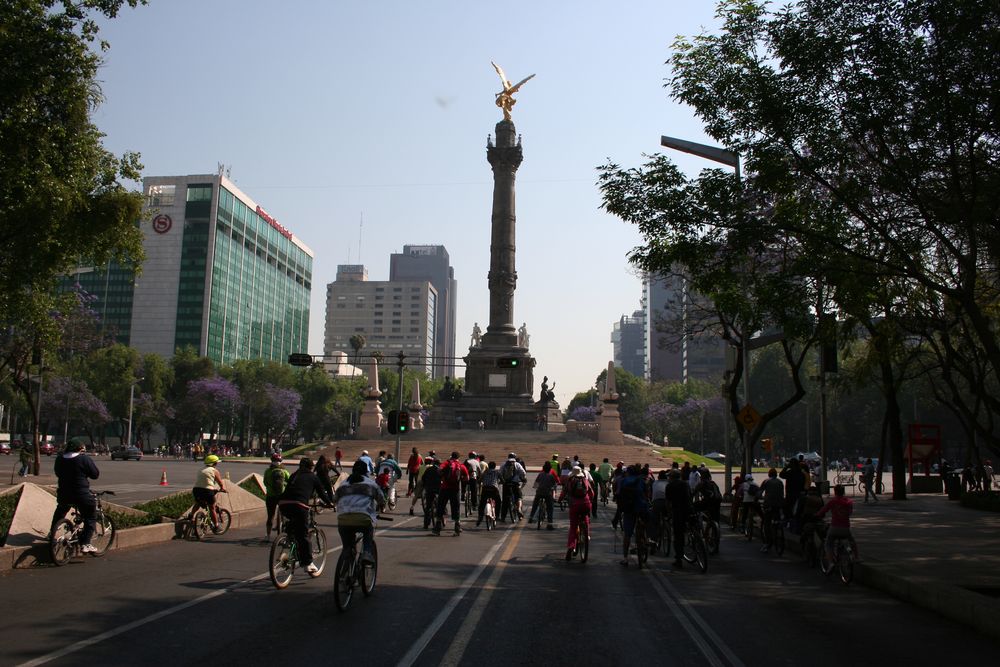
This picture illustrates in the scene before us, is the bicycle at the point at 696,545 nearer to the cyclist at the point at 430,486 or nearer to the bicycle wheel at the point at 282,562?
the cyclist at the point at 430,486

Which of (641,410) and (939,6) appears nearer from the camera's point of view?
(939,6)

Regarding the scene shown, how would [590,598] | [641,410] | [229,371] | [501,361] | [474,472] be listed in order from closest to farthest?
[590,598], [474,472], [501,361], [229,371], [641,410]

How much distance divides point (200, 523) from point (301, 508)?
22.2ft

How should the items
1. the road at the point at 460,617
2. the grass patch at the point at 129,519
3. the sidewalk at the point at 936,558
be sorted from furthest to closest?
1. the grass patch at the point at 129,519
2. the sidewalk at the point at 936,558
3. the road at the point at 460,617

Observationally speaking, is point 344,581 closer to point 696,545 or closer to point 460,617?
point 460,617

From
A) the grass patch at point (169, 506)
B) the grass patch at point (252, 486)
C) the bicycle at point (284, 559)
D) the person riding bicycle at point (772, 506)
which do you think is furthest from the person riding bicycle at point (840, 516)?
the grass patch at point (252, 486)

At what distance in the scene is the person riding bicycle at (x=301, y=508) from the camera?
11.5 meters

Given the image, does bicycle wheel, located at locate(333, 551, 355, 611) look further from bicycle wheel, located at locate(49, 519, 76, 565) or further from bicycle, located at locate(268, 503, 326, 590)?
bicycle wheel, located at locate(49, 519, 76, 565)

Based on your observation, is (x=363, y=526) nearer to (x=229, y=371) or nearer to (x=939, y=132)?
(x=939, y=132)

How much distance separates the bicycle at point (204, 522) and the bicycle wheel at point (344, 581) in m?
7.96

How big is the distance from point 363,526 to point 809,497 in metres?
9.60

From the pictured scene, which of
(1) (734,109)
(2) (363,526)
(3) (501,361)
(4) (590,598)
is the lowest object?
(4) (590,598)

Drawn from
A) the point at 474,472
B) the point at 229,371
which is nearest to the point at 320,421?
the point at 229,371

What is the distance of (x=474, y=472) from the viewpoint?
24.4 metres
